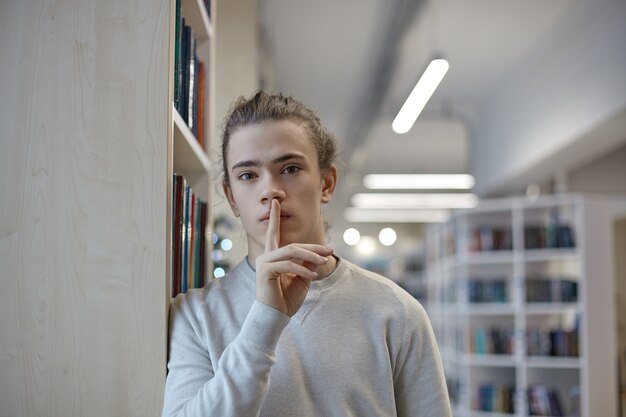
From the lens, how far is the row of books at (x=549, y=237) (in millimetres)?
6230

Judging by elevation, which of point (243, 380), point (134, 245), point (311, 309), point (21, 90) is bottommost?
point (243, 380)

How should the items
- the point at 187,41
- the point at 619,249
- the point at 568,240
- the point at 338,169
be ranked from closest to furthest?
the point at 338,169 < the point at 187,41 < the point at 568,240 < the point at 619,249

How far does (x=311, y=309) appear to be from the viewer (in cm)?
152

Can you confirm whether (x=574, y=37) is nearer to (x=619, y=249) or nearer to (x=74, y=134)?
(x=619, y=249)

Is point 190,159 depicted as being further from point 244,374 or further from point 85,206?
point 244,374

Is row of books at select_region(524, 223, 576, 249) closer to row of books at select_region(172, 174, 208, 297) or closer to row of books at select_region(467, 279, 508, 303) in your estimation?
row of books at select_region(467, 279, 508, 303)

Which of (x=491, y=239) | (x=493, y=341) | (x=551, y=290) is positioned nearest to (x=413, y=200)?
(x=491, y=239)

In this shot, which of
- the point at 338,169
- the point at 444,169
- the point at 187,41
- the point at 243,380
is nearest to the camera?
the point at 243,380

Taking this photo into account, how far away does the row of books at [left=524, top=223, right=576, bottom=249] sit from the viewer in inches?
245

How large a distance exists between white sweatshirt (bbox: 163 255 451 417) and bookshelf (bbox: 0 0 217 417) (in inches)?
3.1

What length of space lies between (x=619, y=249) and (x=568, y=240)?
717 millimetres

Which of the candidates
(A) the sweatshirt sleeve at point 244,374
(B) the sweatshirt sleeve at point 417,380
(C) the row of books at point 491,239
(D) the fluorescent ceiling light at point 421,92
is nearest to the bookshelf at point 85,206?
(A) the sweatshirt sleeve at point 244,374

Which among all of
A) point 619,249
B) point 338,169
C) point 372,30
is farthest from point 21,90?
point 619,249

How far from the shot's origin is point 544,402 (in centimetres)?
614
